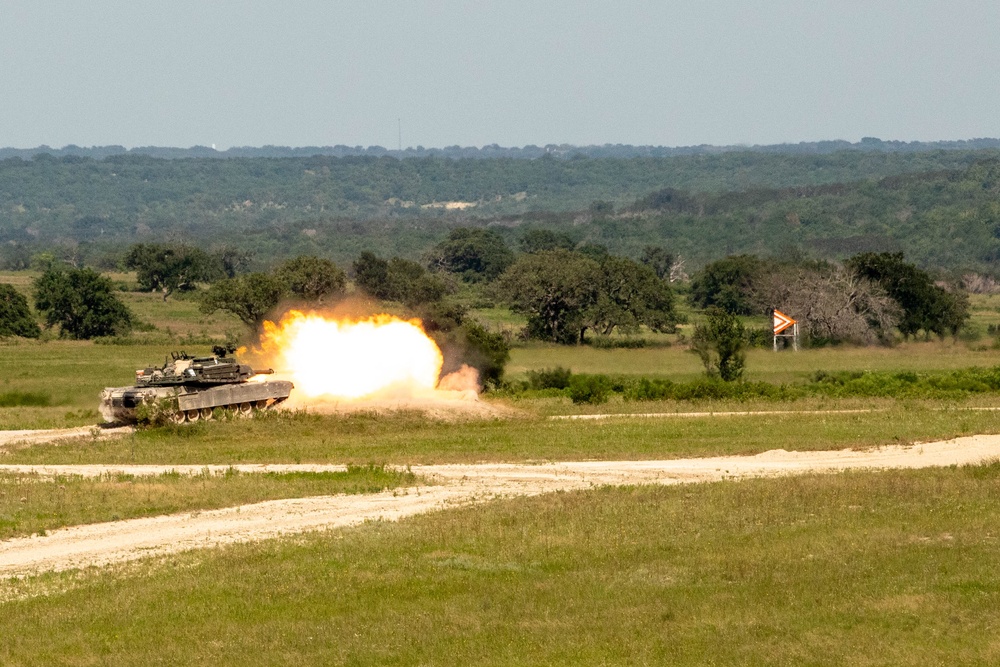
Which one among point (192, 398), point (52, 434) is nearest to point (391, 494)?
point (52, 434)

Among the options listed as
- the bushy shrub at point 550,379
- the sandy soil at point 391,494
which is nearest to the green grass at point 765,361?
the bushy shrub at point 550,379

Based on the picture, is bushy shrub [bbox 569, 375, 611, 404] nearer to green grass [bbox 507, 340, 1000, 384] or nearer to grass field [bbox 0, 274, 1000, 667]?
green grass [bbox 507, 340, 1000, 384]

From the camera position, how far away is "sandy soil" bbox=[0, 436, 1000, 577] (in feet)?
98.6

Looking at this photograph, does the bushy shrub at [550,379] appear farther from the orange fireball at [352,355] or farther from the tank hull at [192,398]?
the tank hull at [192,398]

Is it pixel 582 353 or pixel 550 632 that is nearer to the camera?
pixel 550 632

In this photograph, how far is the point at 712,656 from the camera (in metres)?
21.0

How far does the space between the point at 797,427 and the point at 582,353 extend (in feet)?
100

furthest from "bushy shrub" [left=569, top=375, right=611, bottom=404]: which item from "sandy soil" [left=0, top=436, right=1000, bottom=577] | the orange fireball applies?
"sandy soil" [left=0, top=436, right=1000, bottom=577]

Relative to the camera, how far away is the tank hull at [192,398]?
50969 millimetres

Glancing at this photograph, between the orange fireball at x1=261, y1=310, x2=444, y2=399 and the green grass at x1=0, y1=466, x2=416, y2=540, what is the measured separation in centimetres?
1690

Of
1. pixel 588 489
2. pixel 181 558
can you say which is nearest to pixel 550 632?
pixel 181 558

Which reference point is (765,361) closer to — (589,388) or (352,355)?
(589,388)

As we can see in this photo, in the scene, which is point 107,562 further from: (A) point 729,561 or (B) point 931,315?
(B) point 931,315

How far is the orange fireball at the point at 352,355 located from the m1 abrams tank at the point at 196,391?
6.66ft
